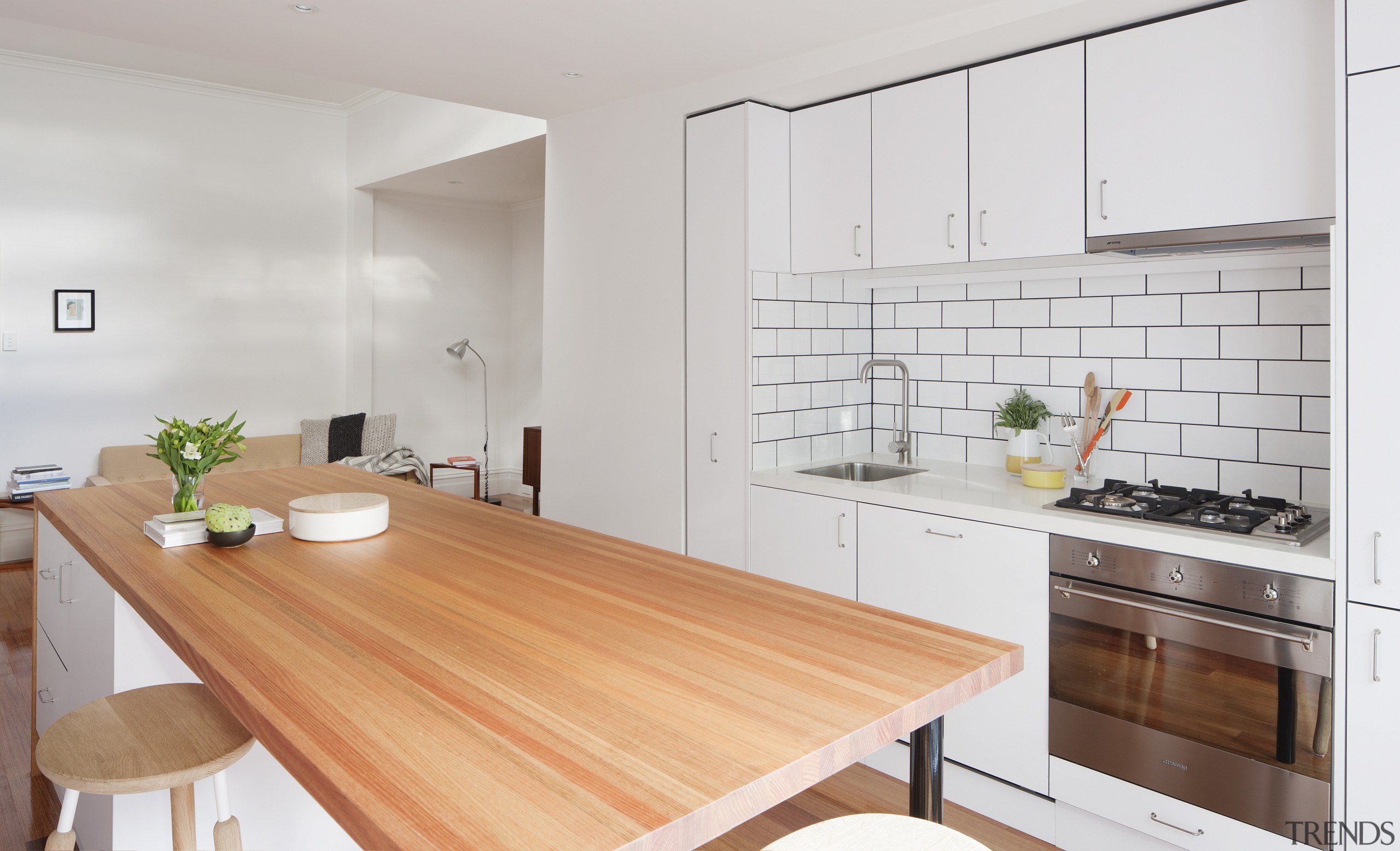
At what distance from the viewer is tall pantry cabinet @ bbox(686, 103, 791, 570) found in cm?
332

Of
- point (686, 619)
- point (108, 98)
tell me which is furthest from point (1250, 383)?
point (108, 98)

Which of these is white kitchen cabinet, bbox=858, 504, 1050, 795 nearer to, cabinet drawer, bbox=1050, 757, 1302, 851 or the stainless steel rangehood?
cabinet drawer, bbox=1050, 757, 1302, 851

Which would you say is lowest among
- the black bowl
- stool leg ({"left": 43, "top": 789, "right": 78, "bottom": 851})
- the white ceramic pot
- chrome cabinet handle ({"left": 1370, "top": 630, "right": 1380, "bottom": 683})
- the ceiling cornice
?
stool leg ({"left": 43, "top": 789, "right": 78, "bottom": 851})

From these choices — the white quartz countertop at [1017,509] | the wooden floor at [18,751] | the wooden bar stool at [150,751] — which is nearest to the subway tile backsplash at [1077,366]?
the white quartz countertop at [1017,509]

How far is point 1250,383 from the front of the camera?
2707 mm

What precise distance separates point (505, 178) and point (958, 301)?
3762mm

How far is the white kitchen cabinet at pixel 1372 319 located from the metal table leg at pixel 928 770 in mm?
1193

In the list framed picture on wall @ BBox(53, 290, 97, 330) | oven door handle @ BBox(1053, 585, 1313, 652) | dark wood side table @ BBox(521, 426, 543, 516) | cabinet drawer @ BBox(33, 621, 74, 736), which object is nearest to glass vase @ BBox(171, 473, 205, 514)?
cabinet drawer @ BBox(33, 621, 74, 736)

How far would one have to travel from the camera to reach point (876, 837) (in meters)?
1.12

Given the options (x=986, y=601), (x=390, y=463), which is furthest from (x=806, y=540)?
(x=390, y=463)

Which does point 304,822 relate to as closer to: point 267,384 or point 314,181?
point 267,384

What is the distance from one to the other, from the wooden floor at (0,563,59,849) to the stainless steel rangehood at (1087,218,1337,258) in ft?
11.4

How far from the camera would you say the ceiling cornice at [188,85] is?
5527 millimetres

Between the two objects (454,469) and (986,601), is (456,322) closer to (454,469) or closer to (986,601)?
(454,469)
